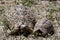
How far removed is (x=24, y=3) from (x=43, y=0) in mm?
651

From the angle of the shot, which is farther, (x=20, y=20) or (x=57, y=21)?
(x=57, y=21)

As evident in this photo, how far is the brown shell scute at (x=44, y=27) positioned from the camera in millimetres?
5270

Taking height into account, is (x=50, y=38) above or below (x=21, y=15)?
below

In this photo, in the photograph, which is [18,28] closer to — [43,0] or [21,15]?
[21,15]

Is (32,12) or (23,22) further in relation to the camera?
(32,12)

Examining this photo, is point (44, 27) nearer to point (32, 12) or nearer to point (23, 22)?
point (23, 22)

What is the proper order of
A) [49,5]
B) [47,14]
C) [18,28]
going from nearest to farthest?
[18,28]
[47,14]
[49,5]

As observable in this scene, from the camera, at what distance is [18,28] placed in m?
5.20

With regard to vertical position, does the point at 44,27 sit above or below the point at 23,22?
below

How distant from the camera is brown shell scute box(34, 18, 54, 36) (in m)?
5.27

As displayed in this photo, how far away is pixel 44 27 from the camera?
5312mm

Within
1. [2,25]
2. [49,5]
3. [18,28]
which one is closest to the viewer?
[18,28]

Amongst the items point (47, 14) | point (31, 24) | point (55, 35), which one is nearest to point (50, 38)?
point (55, 35)

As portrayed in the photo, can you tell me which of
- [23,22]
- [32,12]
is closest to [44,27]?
[23,22]
